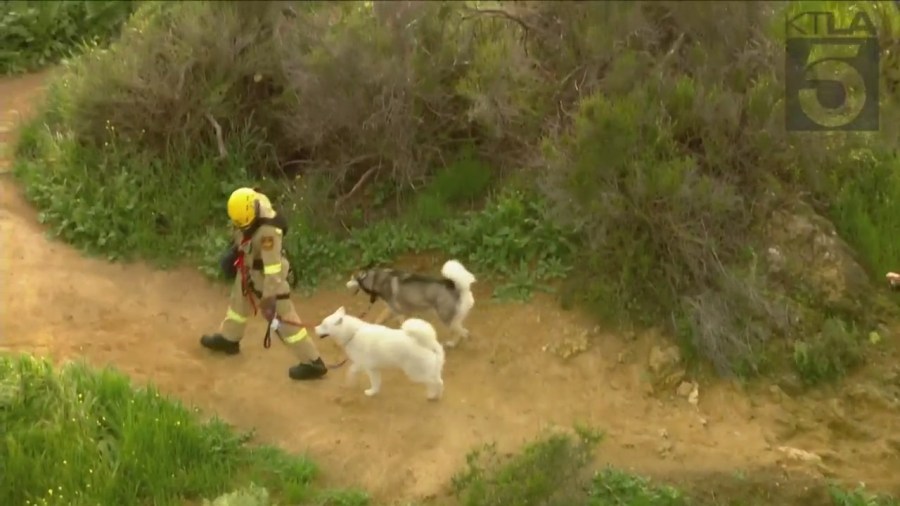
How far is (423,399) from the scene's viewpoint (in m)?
7.29

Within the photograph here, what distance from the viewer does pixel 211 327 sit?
26.7ft

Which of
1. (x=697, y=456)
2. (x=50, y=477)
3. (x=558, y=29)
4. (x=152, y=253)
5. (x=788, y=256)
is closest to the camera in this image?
(x=50, y=477)

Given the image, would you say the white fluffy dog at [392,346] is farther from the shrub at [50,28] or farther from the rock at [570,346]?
the shrub at [50,28]

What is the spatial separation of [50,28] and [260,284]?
6.34 m

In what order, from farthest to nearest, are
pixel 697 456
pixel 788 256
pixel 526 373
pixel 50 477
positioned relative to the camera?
1. pixel 788 256
2. pixel 526 373
3. pixel 697 456
4. pixel 50 477

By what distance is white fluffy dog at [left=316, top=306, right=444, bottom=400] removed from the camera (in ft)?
22.5

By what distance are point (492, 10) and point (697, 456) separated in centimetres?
486

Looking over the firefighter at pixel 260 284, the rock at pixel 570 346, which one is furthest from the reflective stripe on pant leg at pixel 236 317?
the rock at pixel 570 346

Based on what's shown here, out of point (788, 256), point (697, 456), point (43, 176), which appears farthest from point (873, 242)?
point (43, 176)

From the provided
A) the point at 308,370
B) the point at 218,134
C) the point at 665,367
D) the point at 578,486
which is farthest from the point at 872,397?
the point at 218,134

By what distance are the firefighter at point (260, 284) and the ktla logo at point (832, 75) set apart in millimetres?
4305

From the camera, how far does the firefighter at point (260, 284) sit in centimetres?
699

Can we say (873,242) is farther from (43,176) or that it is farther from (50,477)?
(43,176)

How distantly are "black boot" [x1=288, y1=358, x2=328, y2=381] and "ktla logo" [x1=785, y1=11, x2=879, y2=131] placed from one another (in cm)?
427
